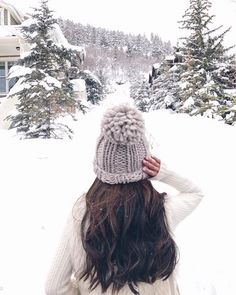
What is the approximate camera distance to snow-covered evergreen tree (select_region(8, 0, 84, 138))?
12555 mm

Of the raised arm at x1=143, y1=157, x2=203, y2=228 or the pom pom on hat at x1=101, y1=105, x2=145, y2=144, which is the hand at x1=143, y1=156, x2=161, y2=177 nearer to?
the raised arm at x1=143, y1=157, x2=203, y2=228

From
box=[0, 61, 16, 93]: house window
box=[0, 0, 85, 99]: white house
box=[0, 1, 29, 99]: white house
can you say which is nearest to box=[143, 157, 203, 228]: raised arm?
box=[0, 0, 85, 99]: white house

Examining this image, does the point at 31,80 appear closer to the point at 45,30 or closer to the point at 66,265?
the point at 45,30

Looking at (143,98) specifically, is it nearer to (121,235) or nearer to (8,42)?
(8,42)

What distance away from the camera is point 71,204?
6.72 m

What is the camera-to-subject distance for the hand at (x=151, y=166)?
1905 mm

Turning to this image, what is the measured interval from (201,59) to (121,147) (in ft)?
66.6

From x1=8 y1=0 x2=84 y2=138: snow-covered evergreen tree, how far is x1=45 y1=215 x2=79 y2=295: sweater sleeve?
1061cm

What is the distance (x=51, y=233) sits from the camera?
5.72 meters

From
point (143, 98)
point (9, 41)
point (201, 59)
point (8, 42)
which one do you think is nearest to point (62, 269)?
point (201, 59)

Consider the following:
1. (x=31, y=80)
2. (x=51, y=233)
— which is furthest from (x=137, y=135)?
(x=31, y=80)

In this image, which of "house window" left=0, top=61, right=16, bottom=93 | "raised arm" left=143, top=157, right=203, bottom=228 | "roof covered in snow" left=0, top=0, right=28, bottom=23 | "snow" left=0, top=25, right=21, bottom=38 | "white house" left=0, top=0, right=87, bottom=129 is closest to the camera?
"raised arm" left=143, top=157, right=203, bottom=228

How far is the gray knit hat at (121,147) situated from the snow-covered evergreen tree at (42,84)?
10.6 metres

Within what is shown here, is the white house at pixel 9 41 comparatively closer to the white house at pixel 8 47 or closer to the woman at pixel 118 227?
the white house at pixel 8 47
